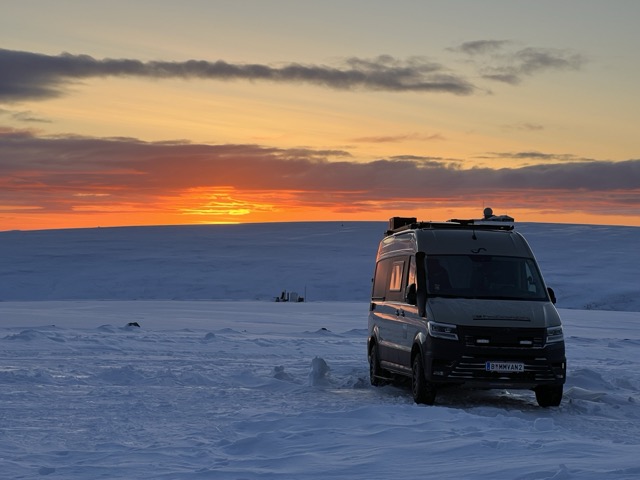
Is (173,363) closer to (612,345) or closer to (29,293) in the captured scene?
(612,345)

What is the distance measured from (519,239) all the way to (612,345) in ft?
37.0

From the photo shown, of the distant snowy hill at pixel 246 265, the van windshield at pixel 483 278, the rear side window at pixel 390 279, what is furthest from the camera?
the distant snowy hill at pixel 246 265

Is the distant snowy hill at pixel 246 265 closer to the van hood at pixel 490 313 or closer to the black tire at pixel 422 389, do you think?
the van hood at pixel 490 313

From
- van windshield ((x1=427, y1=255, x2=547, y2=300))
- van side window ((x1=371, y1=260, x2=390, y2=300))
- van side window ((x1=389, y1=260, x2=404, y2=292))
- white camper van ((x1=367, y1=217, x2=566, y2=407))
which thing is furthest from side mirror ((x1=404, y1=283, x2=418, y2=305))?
van side window ((x1=371, y1=260, x2=390, y2=300))

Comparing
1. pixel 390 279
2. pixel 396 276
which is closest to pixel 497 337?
pixel 396 276

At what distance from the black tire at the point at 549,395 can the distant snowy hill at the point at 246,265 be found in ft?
101

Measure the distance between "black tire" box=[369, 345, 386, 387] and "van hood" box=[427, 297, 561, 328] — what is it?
2.58 metres

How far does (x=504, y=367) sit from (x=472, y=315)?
80cm

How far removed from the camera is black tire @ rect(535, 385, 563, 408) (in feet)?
46.2

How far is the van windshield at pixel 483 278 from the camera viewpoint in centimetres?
1454

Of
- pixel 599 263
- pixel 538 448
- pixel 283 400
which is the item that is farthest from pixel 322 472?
pixel 599 263

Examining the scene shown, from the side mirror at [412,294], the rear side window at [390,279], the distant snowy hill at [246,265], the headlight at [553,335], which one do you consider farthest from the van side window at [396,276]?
the distant snowy hill at [246,265]

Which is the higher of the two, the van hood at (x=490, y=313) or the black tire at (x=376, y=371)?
the van hood at (x=490, y=313)

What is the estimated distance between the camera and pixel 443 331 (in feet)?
46.0
